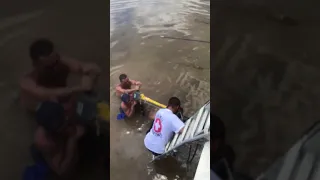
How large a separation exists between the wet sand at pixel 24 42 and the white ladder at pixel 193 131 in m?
0.84

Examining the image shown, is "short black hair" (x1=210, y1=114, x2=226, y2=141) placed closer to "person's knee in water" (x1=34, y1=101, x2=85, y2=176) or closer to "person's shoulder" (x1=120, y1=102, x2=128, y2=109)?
"person's knee in water" (x1=34, y1=101, x2=85, y2=176)

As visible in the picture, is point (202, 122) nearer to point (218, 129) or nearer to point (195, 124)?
point (195, 124)

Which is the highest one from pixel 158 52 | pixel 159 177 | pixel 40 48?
pixel 40 48

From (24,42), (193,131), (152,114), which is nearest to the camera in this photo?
(24,42)

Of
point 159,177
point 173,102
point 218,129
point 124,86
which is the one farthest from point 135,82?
point 218,129

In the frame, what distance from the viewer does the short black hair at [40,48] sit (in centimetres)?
50

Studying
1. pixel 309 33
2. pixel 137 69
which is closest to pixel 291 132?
pixel 309 33

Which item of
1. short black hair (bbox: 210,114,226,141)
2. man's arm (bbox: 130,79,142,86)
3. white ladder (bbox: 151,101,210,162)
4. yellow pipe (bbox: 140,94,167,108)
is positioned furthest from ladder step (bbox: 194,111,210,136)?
short black hair (bbox: 210,114,226,141)

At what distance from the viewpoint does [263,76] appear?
555 mm

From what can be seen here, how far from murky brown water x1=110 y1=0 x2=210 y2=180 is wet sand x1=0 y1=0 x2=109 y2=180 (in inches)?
50.6

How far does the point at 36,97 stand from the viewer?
1.67 feet

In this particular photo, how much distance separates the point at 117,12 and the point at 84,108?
142cm

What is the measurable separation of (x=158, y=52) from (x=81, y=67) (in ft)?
4.67

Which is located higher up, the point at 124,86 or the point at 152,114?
the point at 124,86
